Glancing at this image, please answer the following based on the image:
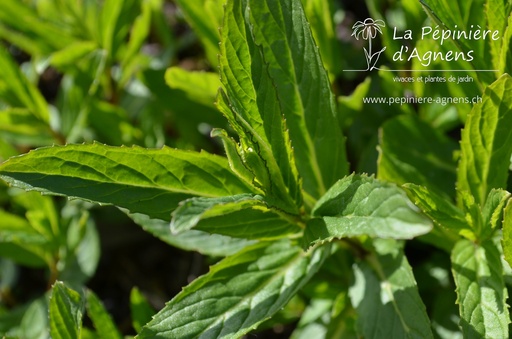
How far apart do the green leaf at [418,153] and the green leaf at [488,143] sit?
0.85ft

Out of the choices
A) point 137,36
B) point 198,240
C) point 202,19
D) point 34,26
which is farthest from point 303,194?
point 34,26

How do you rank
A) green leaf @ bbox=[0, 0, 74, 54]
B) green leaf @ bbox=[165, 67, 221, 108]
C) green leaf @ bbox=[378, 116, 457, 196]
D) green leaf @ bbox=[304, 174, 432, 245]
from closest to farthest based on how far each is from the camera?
green leaf @ bbox=[304, 174, 432, 245] < green leaf @ bbox=[378, 116, 457, 196] < green leaf @ bbox=[165, 67, 221, 108] < green leaf @ bbox=[0, 0, 74, 54]

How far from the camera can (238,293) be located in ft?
4.71

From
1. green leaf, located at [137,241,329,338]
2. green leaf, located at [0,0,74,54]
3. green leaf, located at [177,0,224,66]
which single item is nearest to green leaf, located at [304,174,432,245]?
green leaf, located at [137,241,329,338]

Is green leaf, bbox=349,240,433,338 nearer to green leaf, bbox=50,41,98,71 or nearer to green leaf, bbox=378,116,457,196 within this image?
green leaf, bbox=378,116,457,196

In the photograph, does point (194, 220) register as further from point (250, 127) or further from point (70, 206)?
point (70, 206)

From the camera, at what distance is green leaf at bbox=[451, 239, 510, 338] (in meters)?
1.28

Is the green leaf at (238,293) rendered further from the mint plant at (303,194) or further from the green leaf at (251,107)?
the green leaf at (251,107)

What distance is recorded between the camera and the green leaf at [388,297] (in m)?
1.40

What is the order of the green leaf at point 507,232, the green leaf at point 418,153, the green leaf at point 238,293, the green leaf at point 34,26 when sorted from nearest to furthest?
the green leaf at point 507,232
the green leaf at point 238,293
the green leaf at point 418,153
the green leaf at point 34,26

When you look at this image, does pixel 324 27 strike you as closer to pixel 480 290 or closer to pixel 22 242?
pixel 480 290

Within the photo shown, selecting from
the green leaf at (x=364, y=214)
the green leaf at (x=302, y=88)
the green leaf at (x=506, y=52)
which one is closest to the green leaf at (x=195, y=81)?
the green leaf at (x=302, y=88)

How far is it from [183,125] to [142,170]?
1036mm

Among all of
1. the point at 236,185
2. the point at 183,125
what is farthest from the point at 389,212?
the point at 183,125
